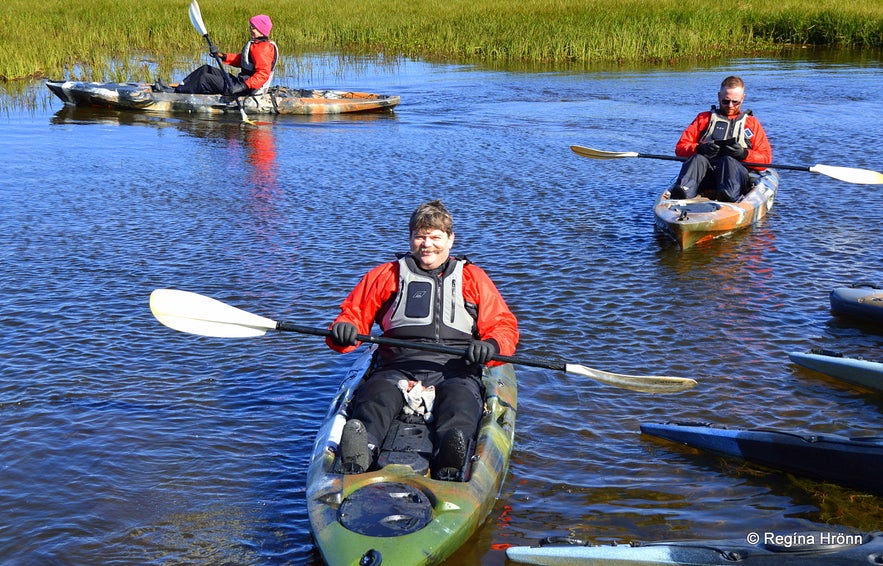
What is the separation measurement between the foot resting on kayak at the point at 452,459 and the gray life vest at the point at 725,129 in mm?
6410

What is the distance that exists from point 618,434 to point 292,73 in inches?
632

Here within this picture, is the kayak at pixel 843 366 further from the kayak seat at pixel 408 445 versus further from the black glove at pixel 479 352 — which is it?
the kayak seat at pixel 408 445

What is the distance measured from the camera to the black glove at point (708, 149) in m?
9.80

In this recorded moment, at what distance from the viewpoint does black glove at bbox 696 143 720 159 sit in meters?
9.80

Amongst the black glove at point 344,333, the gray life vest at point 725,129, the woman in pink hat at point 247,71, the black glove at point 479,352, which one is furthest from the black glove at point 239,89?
the black glove at point 479,352

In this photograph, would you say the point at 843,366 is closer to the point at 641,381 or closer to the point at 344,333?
the point at 641,381

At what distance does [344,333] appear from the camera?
4965mm

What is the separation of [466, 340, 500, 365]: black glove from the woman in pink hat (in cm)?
1160

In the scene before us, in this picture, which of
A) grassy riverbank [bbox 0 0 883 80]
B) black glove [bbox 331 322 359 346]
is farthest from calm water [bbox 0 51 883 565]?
grassy riverbank [bbox 0 0 883 80]

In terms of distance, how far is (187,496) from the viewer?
505cm

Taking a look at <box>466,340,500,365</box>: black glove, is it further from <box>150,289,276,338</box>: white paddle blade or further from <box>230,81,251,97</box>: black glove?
<box>230,81,251,97</box>: black glove

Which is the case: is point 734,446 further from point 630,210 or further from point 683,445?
point 630,210

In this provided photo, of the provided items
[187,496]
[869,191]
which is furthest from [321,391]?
[869,191]

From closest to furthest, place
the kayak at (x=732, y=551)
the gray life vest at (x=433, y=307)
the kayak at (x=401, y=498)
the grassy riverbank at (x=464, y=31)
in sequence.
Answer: the kayak at (x=732, y=551)
the kayak at (x=401, y=498)
the gray life vest at (x=433, y=307)
the grassy riverbank at (x=464, y=31)
